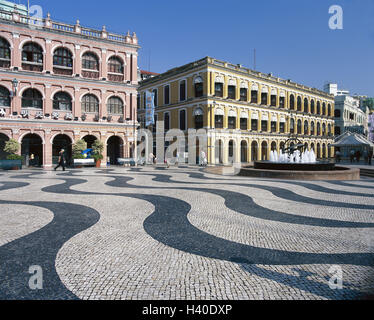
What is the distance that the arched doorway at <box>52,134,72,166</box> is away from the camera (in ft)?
91.3

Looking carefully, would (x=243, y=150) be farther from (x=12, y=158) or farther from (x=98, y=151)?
(x=12, y=158)

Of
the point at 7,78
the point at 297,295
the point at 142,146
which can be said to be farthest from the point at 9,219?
the point at 142,146

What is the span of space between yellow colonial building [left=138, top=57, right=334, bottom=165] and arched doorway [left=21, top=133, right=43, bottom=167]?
18.9 meters

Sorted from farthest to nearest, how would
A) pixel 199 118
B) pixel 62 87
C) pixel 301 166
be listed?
pixel 199 118, pixel 62 87, pixel 301 166

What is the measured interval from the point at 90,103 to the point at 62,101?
2.83 m

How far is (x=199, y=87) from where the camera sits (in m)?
35.4

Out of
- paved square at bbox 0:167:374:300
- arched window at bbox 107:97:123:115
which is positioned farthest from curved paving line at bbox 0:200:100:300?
arched window at bbox 107:97:123:115

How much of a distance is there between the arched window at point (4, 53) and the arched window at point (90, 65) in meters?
6.86

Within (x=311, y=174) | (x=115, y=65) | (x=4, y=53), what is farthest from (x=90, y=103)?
(x=311, y=174)

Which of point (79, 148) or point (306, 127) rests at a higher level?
point (306, 127)

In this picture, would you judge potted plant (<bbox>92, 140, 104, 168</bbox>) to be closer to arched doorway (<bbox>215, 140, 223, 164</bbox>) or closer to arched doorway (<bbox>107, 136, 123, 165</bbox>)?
arched doorway (<bbox>107, 136, 123, 165</bbox>)

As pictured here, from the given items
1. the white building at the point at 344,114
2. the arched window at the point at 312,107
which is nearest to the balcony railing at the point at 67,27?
the arched window at the point at 312,107
